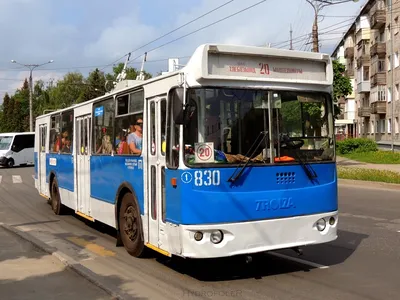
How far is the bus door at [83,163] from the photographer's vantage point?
10.1m

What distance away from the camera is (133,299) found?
18.3 feet

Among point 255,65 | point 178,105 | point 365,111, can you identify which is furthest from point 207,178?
point 365,111

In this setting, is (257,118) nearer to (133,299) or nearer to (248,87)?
(248,87)

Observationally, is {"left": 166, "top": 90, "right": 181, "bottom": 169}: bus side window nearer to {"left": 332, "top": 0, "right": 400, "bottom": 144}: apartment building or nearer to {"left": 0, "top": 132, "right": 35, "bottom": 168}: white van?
{"left": 0, "top": 132, "right": 35, "bottom": 168}: white van

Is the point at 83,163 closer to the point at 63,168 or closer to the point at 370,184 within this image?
the point at 63,168

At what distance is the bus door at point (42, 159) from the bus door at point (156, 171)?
8.31m

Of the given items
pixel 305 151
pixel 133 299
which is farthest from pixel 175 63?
pixel 133 299

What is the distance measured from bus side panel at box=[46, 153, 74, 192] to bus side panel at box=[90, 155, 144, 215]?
6.17 feet

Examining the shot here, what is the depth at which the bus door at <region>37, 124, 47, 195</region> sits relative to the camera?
47.5 feet

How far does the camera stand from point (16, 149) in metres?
38.5

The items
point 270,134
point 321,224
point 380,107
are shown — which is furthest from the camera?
point 380,107

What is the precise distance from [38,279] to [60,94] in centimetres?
8178

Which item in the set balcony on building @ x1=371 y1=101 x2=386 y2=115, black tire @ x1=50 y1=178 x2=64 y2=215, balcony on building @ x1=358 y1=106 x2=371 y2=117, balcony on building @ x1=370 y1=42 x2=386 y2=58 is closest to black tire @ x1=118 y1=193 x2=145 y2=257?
black tire @ x1=50 y1=178 x2=64 y2=215

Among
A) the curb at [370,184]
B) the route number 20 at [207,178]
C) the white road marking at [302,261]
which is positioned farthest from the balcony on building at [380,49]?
the route number 20 at [207,178]
